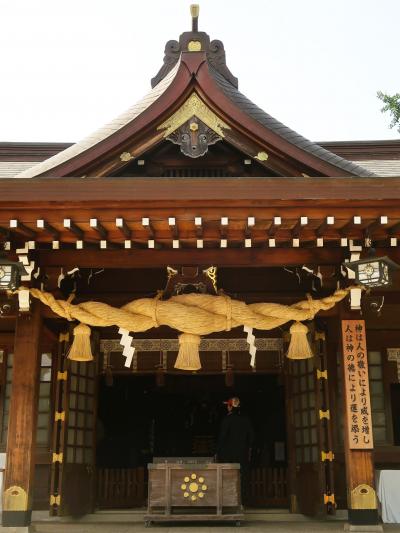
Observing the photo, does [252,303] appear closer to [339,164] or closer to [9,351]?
[339,164]

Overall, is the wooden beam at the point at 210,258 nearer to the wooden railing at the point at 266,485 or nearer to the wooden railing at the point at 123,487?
the wooden railing at the point at 123,487

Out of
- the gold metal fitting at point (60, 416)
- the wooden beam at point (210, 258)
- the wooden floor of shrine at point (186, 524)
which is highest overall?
the wooden beam at point (210, 258)

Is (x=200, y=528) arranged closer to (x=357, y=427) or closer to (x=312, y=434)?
(x=312, y=434)

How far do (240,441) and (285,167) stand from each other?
407cm

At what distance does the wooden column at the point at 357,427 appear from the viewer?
6203mm

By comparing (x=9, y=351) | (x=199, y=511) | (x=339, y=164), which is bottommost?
(x=199, y=511)

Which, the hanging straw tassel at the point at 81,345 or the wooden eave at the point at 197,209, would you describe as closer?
the wooden eave at the point at 197,209

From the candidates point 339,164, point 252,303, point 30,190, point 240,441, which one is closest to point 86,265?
point 30,190

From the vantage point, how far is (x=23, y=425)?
6.30 m

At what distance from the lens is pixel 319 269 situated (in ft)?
21.9

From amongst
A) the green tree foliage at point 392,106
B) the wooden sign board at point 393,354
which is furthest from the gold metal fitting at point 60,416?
the green tree foliage at point 392,106

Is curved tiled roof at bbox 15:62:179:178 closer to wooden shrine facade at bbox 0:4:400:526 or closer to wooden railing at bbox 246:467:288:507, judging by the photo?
wooden shrine facade at bbox 0:4:400:526

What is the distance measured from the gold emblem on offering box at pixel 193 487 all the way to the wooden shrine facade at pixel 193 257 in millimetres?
1632

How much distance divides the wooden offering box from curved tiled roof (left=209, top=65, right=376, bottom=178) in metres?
3.73
